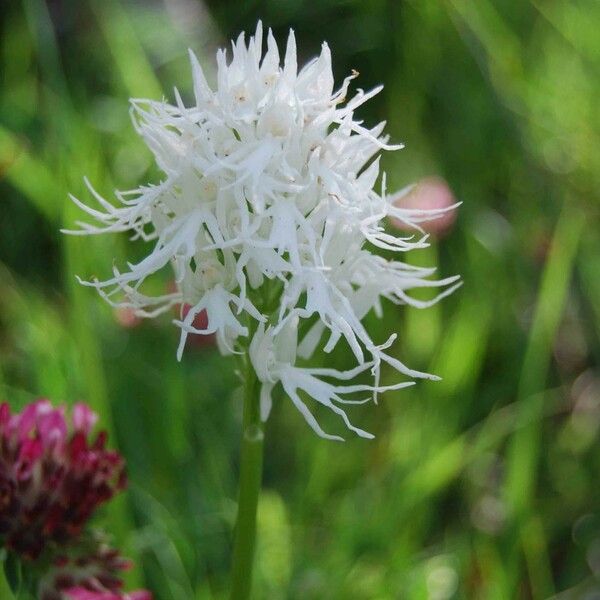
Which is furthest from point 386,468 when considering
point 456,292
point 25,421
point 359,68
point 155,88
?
point 359,68

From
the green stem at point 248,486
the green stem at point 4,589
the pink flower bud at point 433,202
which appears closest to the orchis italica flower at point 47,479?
the green stem at point 4,589

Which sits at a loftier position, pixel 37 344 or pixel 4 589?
pixel 37 344

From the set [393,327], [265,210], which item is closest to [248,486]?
[265,210]

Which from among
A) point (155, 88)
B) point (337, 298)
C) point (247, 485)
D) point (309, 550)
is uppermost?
point (155, 88)

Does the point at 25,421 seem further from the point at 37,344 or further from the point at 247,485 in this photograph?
the point at 37,344

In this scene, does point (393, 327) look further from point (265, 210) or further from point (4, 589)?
point (265, 210)

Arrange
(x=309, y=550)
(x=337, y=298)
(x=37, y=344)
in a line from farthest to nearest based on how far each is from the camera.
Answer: (x=37, y=344), (x=309, y=550), (x=337, y=298)

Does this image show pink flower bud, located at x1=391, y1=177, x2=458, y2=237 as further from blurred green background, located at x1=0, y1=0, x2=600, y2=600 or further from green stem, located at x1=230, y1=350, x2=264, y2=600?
green stem, located at x1=230, y1=350, x2=264, y2=600
